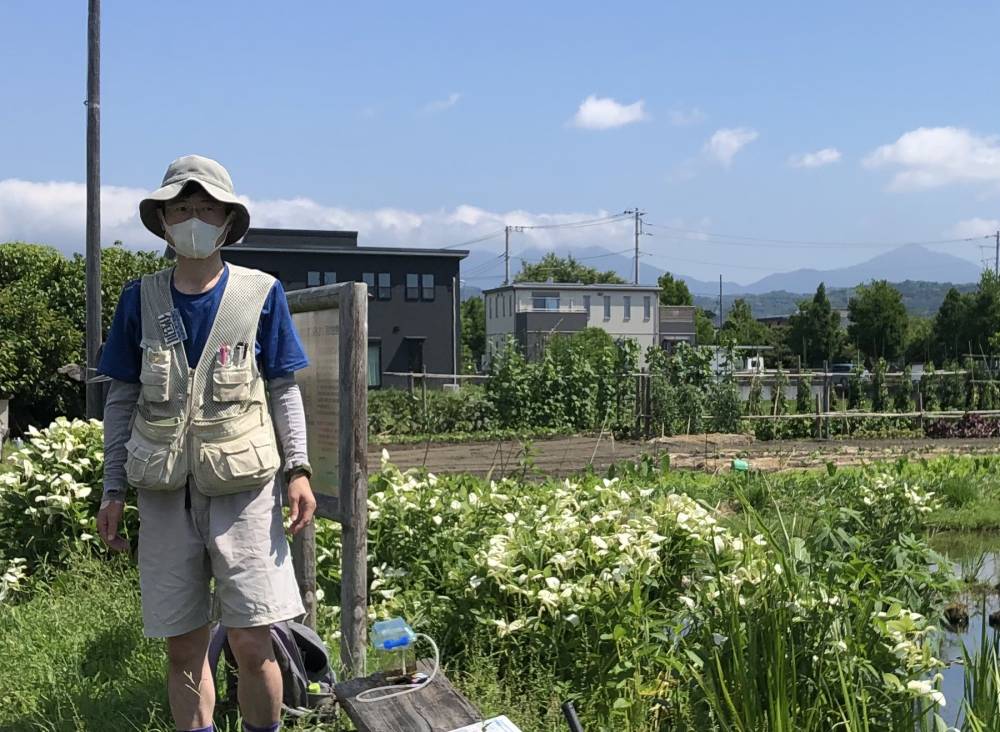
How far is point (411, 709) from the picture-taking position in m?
3.30

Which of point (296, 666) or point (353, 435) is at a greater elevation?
point (353, 435)

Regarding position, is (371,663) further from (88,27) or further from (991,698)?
(88,27)

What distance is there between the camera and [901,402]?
23875 millimetres

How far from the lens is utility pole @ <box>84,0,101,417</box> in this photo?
11484 millimetres

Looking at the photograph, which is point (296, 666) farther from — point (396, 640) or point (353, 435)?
point (353, 435)

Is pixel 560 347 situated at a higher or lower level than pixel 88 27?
lower

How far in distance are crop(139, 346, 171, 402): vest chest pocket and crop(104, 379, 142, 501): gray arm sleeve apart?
0.51 feet

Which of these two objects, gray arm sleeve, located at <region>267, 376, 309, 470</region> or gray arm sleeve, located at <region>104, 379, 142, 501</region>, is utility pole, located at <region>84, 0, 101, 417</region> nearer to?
gray arm sleeve, located at <region>104, 379, 142, 501</region>

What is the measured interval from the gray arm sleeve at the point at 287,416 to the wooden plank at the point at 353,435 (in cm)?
65

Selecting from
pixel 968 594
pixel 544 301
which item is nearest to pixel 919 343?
pixel 544 301

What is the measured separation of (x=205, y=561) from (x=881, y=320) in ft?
205

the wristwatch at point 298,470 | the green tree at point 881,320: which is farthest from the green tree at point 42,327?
the green tree at point 881,320

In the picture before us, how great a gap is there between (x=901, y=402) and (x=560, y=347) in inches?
314

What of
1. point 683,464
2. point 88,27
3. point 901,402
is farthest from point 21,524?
point 901,402
